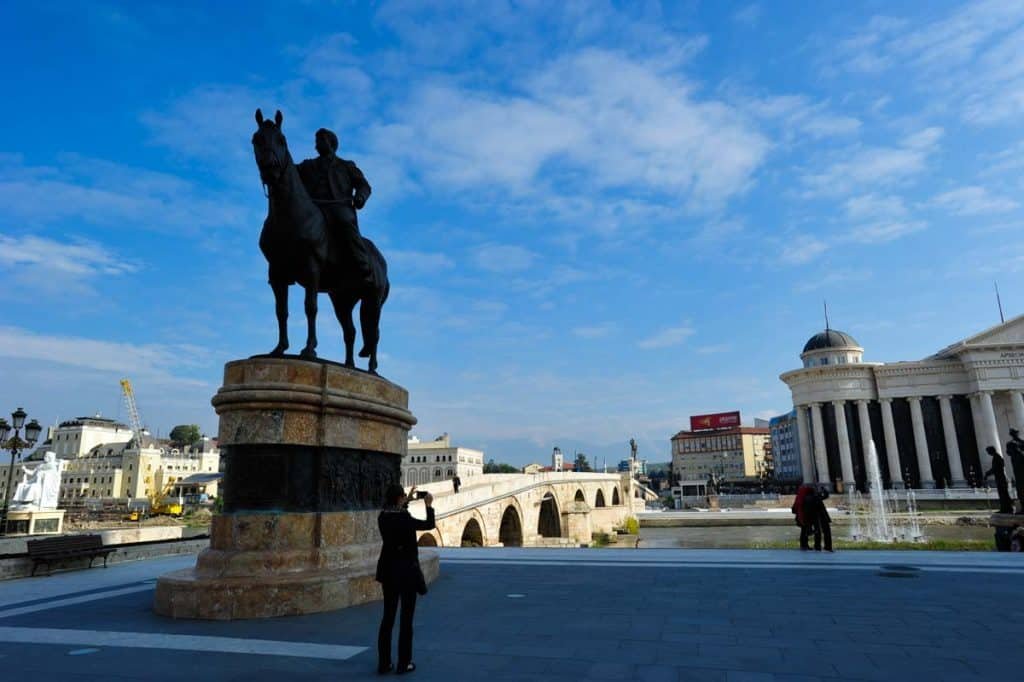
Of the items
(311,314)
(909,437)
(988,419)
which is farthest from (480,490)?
(988,419)

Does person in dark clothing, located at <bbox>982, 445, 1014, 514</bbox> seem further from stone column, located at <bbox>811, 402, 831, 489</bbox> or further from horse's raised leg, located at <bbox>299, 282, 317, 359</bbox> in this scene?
stone column, located at <bbox>811, 402, 831, 489</bbox>

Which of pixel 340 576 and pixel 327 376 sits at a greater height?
pixel 327 376

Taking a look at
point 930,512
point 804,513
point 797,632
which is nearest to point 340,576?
point 797,632

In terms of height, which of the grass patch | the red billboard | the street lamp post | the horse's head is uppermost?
the red billboard

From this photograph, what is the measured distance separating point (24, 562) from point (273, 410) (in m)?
5.59

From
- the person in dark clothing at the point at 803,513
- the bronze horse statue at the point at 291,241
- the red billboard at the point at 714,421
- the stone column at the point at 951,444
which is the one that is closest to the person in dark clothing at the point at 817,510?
the person in dark clothing at the point at 803,513

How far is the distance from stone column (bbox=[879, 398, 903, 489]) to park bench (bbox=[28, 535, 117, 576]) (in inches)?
2424

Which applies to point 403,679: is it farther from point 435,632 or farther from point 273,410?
point 273,410

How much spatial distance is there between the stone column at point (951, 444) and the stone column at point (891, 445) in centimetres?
394

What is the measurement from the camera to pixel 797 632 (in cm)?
450

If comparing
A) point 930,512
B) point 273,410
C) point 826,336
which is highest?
point 826,336

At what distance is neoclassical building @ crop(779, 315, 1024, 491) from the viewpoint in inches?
2146

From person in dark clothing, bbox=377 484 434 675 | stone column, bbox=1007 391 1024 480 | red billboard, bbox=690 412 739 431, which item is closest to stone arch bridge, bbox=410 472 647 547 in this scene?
person in dark clothing, bbox=377 484 434 675

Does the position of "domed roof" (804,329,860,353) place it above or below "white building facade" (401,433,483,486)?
above
